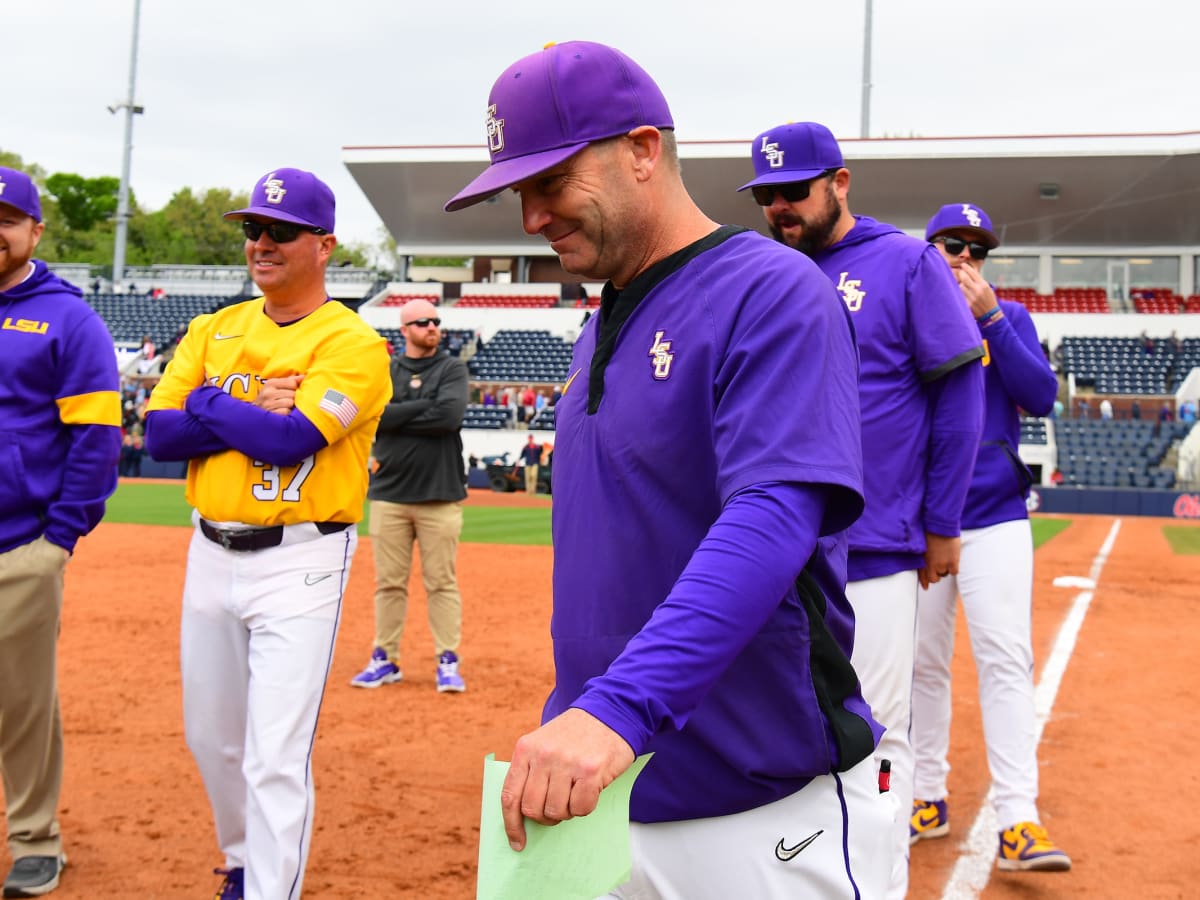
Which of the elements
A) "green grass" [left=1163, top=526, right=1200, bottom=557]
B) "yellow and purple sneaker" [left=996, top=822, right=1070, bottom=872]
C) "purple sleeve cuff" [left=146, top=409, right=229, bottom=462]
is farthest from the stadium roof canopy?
"yellow and purple sneaker" [left=996, top=822, right=1070, bottom=872]

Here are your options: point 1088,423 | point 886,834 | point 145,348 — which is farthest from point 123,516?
point 1088,423

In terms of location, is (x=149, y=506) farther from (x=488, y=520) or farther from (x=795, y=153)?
(x=795, y=153)

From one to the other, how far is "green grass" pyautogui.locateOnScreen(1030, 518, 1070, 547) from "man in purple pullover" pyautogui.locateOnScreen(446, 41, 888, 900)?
55.7 ft

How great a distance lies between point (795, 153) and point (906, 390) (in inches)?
30.6

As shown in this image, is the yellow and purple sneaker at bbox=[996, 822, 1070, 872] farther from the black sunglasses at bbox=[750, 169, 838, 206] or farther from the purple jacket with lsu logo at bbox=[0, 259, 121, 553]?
the purple jacket with lsu logo at bbox=[0, 259, 121, 553]

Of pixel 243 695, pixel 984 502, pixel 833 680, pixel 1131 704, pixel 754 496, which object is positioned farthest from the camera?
pixel 1131 704

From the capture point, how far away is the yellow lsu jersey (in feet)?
11.8

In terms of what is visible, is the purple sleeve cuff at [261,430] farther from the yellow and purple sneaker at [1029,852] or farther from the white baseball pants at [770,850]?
the yellow and purple sneaker at [1029,852]

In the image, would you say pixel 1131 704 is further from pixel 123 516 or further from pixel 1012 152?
pixel 1012 152

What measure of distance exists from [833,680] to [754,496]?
392mm

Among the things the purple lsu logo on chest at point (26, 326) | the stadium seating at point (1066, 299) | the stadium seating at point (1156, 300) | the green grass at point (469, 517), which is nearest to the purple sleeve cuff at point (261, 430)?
the purple lsu logo on chest at point (26, 326)

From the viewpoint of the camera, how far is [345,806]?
4.87 m

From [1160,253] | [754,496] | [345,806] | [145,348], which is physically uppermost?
[1160,253]

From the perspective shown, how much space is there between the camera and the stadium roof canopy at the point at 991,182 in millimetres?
33594
